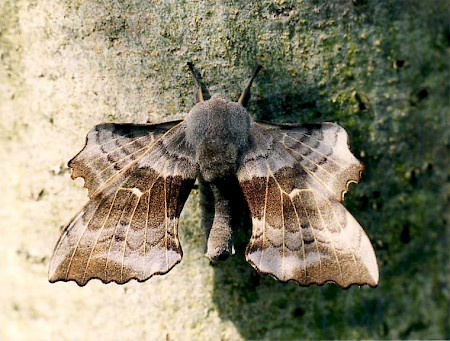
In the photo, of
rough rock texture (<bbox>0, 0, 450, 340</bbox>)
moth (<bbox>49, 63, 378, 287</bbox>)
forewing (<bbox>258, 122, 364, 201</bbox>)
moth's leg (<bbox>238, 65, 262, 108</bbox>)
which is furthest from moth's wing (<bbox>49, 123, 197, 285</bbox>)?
forewing (<bbox>258, 122, 364, 201</bbox>)

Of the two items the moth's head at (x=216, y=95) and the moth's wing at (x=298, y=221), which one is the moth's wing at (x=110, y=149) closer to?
the moth's head at (x=216, y=95)

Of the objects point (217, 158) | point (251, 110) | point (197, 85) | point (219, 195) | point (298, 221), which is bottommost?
point (298, 221)

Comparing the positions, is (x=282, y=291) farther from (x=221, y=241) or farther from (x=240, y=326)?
(x=221, y=241)

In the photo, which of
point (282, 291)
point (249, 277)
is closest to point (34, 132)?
point (249, 277)

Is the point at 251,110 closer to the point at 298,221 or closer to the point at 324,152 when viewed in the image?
the point at 324,152

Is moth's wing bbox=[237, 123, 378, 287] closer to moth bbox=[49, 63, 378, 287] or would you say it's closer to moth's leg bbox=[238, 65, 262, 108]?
moth bbox=[49, 63, 378, 287]

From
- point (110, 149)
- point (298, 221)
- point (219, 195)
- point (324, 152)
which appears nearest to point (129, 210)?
point (110, 149)
